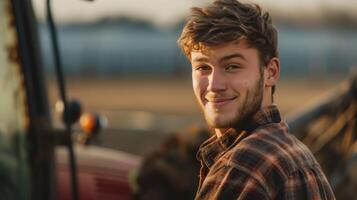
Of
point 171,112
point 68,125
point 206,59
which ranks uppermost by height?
point 206,59

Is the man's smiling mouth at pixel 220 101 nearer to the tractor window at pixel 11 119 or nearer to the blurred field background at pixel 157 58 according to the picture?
the tractor window at pixel 11 119

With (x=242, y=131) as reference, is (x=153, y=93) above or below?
below

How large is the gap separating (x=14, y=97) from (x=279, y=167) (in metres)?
1.85

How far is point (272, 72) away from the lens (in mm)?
2246

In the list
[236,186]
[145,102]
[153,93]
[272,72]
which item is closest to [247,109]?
[272,72]

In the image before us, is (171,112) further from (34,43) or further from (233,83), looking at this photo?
(233,83)

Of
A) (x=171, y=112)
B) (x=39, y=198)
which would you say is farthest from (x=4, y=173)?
(x=171, y=112)

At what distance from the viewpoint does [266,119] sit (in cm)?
220

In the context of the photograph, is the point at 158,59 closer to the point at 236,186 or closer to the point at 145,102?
the point at 145,102

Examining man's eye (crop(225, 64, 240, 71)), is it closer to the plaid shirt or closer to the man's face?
the man's face

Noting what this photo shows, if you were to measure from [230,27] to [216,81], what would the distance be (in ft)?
0.44

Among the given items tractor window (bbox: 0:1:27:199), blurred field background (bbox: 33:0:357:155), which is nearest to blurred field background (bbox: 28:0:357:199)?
blurred field background (bbox: 33:0:357:155)

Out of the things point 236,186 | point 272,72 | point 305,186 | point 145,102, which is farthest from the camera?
point 145,102

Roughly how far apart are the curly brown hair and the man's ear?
Answer: 1 cm
